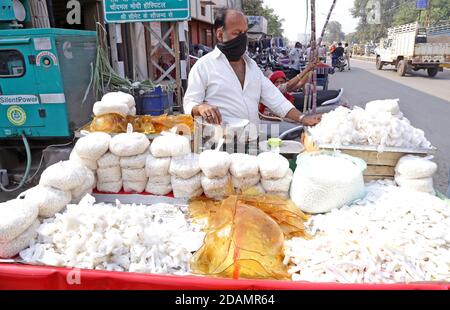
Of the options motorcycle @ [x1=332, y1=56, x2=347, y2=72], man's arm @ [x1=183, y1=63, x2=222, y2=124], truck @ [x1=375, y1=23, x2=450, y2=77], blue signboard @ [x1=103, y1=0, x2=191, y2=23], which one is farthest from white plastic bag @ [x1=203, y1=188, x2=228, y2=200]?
motorcycle @ [x1=332, y1=56, x2=347, y2=72]

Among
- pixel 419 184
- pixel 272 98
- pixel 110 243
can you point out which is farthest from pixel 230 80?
pixel 110 243

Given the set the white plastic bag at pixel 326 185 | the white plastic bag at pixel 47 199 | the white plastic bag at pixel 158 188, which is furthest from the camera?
the white plastic bag at pixel 158 188

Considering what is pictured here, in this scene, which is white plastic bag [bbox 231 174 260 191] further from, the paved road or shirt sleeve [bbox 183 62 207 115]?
the paved road

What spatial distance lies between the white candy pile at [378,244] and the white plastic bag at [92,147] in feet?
3.64

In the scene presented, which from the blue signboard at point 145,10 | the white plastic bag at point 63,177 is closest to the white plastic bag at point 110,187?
the white plastic bag at point 63,177

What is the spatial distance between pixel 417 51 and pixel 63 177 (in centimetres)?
1642

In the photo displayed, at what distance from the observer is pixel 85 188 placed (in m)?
1.79

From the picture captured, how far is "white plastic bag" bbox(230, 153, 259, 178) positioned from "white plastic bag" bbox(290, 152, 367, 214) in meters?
0.22

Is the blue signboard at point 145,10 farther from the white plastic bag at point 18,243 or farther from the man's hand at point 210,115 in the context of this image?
the white plastic bag at point 18,243

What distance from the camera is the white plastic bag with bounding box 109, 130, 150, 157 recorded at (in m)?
1.83

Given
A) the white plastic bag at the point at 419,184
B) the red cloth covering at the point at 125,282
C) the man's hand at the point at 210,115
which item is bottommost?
the red cloth covering at the point at 125,282

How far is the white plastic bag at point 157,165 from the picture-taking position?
72.8 inches

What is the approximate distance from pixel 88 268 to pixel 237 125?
1250 mm

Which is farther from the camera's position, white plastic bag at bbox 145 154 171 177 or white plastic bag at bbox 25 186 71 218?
white plastic bag at bbox 145 154 171 177
